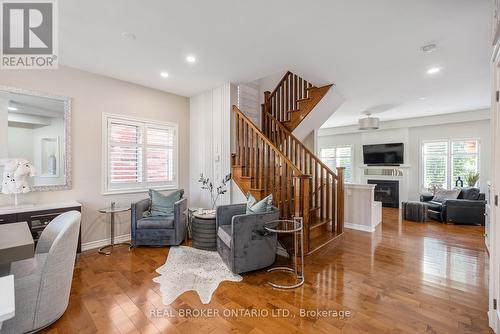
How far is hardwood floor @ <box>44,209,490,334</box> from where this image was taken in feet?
6.51

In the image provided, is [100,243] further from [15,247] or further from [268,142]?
[268,142]

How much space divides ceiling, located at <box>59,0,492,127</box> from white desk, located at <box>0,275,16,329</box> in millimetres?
2358

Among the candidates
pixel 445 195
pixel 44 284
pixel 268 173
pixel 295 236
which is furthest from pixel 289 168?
pixel 445 195

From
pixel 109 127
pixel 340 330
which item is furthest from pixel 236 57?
pixel 340 330

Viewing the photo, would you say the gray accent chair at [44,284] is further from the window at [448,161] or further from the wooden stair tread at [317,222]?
the window at [448,161]

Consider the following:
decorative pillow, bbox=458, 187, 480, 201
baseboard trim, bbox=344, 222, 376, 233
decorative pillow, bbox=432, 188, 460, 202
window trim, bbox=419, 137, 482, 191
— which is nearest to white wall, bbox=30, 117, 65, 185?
baseboard trim, bbox=344, 222, 376, 233

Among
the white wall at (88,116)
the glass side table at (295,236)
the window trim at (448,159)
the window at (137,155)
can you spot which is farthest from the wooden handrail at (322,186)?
the window trim at (448,159)

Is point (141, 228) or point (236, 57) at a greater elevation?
point (236, 57)

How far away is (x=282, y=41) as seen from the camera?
2887 mm

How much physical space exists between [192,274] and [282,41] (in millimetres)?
3056

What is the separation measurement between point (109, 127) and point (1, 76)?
1367mm

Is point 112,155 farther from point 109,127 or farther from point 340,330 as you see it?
point 340,330

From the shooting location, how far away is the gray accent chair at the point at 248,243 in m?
2.77

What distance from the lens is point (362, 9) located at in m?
2.28
